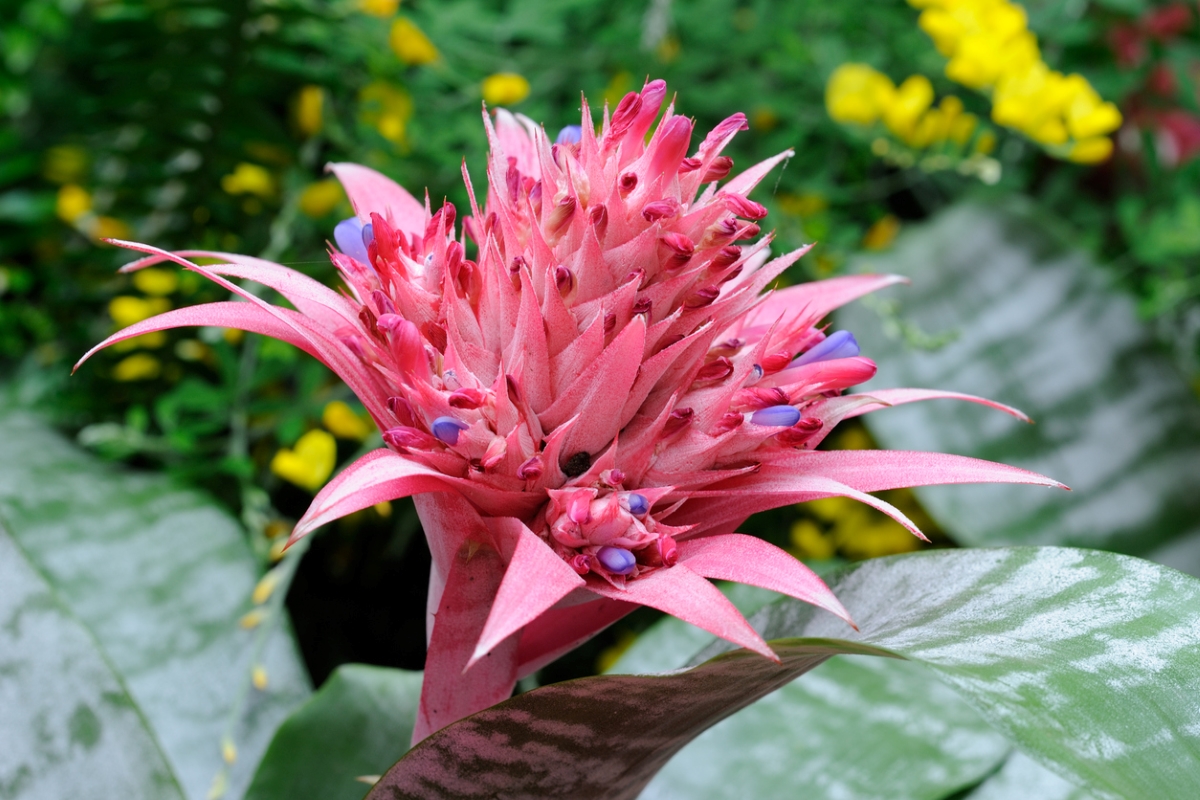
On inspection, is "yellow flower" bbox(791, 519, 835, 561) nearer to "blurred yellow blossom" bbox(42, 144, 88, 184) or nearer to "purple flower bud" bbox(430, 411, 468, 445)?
"purple flower bud" bbox(430, 411, 468, 445)

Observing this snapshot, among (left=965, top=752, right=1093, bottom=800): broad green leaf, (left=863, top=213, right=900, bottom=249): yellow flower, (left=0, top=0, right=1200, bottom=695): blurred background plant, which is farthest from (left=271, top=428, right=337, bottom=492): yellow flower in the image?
(left=863, top=213, right=900, bottom=249): yellow flower

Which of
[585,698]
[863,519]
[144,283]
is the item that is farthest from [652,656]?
[144,283]

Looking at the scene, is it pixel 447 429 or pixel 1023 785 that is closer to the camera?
pixel 447 429

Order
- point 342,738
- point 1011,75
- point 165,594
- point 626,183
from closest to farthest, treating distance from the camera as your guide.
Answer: point 626,183
point 342,738
point 165,594
point 1011,75

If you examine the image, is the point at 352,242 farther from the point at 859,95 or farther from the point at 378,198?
the point at 859,95

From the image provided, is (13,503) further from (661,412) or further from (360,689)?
(661,412)

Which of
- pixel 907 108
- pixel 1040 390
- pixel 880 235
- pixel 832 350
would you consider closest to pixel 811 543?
pixel 1040 390
